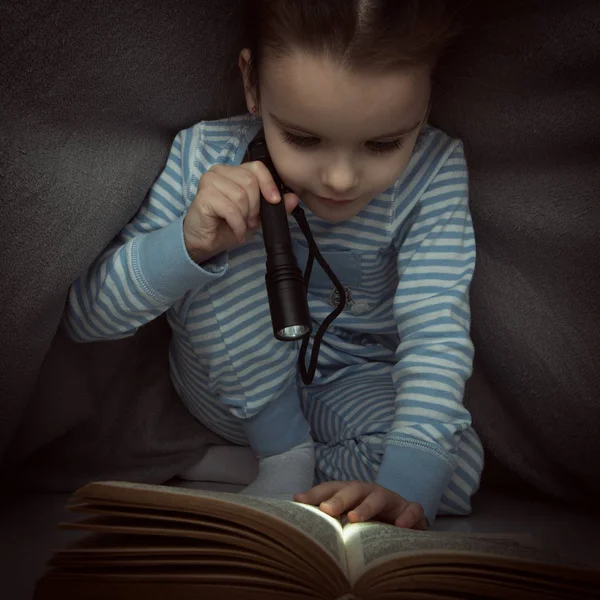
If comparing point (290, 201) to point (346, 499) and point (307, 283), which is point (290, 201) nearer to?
point (307, 283)

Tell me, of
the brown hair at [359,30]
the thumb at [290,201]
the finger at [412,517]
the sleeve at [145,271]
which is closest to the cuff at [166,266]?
the sleeve at [145,271]

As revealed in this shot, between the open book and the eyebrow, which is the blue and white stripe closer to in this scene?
the eyebrow

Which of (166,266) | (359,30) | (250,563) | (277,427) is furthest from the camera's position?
(277,427)

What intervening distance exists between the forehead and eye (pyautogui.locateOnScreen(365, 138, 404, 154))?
0.11ft

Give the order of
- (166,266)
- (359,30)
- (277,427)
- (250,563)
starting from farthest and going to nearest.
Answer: (277,427), (166,266), (359,30), (250,563)

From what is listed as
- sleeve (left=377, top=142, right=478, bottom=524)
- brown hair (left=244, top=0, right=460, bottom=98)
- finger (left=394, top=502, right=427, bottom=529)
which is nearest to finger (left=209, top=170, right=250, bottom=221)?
brown hair (left=244, top=0, right=460, bottom=98)

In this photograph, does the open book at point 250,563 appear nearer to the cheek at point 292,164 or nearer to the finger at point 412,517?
the finger at point 412,517

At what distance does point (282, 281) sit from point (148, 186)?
0.73 feet

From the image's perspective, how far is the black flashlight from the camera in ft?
2.27

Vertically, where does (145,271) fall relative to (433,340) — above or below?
above

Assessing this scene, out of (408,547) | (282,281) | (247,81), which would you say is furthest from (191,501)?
(247,81)

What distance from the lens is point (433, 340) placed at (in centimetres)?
86

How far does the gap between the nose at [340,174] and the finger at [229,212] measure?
10 cm

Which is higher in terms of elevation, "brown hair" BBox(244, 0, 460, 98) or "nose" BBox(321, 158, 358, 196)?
"brown hair" BBox(244, 0, 460, 98)
